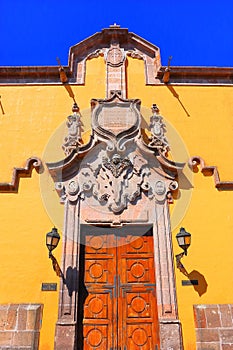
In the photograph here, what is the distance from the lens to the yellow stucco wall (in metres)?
6.85

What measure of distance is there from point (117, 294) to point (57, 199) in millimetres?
2282

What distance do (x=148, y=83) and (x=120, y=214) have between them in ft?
12.1

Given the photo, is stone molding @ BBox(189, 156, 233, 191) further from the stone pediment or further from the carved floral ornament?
the stone pediment

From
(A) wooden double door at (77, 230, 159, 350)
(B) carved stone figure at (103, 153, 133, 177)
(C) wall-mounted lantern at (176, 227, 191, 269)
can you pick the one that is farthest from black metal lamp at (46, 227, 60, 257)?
(C) wall-mounted lantern at (176, 227, 191, 269)

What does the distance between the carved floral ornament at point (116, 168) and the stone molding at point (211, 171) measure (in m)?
0.41

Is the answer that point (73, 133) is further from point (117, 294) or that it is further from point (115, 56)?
point (117, 294)

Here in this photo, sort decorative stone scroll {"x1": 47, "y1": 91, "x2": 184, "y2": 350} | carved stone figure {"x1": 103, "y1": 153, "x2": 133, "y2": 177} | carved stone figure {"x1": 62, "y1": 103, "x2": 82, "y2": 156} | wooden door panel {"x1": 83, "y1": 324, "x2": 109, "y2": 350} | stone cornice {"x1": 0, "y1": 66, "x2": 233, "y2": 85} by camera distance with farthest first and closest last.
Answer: stone cornice {"x1": 0, "y1": 66, "x2": 233, "y2": 85} < carved stone figure {"x1": 62, "y1": 103, "x2": 82, "y2": 156} < carved stone figure {"x1": 103, "y1": 153, "x2": 133, "y2": 177} < decorative stone scroll {"x1": 47, "y1": 91, "x2": 184, "y2": 350} < wooden door panel {"x1": 83, "y1": 324, "x2": 109, "y2": 350}

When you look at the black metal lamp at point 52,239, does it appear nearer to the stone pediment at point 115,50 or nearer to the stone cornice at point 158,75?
the stone cornice at point 158,75

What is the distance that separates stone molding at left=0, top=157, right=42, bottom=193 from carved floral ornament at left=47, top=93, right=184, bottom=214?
41 cm

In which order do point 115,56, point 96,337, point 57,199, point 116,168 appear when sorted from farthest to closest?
point 115,56 < point 116,168 < point 57,199 < point 96,337

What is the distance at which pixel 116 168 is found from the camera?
7.82 m

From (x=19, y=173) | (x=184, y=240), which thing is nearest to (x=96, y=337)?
(x=184, y=240)

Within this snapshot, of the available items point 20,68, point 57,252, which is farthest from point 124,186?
point 20,68

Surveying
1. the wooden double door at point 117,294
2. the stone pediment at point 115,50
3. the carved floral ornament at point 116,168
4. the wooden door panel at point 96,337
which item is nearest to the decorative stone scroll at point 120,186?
the carved floral ornament at point 116,168
